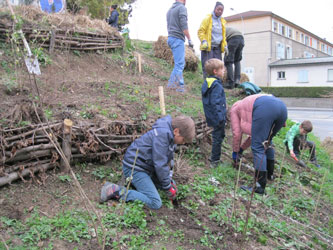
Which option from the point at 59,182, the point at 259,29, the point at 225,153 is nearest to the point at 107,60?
the point at 225,153

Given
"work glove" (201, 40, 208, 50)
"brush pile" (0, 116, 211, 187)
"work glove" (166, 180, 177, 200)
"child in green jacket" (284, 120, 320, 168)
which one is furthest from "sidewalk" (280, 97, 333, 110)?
"work glove" (166, 180, 177, 200)

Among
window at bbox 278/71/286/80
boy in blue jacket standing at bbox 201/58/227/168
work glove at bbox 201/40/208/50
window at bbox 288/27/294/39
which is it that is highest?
window at bbox 288/27/294/39

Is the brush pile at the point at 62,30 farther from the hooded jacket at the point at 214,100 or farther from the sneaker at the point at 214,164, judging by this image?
the sneaker at the point at 214,164

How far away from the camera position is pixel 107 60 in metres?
7.70

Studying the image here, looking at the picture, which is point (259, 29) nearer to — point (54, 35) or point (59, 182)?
point (54, 35)

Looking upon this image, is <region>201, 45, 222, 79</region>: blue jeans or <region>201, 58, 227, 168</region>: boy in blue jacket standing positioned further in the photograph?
<region>201, 45, 222, 79</region>: blue jeans

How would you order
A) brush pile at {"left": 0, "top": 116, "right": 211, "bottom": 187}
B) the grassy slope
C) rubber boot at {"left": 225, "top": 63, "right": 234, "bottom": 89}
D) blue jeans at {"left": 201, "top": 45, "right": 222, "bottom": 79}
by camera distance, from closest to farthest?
1. the grassy slope
2. brush pile at {"left": 0, "top": 116, "right": 211, "bottom": 187}
3. blue jeans at {"left": 201, "top": 45, "right": 222, "bottom": 79}
4. rubber boot at {"left": 225, "top": 63, "right": 234, "bottom": 89}

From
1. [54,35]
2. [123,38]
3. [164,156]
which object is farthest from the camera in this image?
[123,38]

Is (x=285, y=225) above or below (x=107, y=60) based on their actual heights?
below

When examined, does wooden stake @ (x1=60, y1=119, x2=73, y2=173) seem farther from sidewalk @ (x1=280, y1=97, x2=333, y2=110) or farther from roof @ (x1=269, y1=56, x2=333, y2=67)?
roof @ (x1=269, y1=56, x2=333, y2=67)

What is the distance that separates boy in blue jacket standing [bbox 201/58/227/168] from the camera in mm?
3975

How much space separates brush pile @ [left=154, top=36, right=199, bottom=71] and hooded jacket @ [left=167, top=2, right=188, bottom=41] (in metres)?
3.09

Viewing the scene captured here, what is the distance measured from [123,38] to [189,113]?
4.49 m

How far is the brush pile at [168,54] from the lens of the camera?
9.50 m
